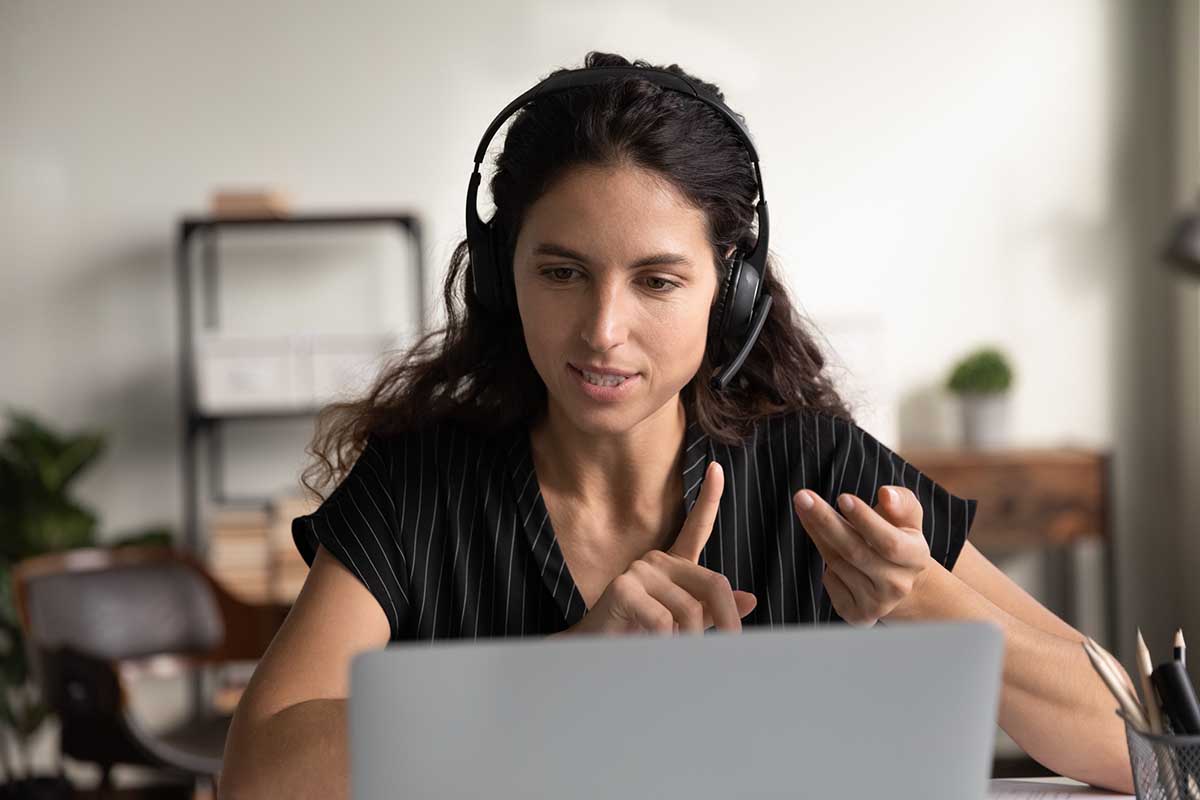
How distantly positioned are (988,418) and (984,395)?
66 mm

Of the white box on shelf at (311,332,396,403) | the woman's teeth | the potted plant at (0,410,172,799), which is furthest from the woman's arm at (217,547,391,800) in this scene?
the potted plant at (0,410,172,799)

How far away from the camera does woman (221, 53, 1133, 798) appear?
1.09m

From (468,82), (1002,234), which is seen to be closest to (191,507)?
(468,82)

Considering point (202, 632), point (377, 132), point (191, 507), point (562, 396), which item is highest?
point (377, 132)

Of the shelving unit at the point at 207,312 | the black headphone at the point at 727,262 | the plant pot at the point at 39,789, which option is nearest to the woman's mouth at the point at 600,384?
the black headphone at the point at 727,262

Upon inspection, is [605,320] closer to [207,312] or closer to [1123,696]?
[1123,696]

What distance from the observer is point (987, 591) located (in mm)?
1336

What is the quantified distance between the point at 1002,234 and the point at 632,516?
275 centimetres

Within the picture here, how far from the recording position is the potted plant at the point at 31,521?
131 inches

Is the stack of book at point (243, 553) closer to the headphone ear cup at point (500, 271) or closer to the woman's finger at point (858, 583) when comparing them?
the headphone ear cup at point (500, 271)

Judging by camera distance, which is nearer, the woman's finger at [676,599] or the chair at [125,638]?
the woman's finger at [676,599]

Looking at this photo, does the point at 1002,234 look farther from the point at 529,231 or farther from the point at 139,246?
the point at 529,231

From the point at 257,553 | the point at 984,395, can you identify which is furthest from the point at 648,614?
the point at 984,395

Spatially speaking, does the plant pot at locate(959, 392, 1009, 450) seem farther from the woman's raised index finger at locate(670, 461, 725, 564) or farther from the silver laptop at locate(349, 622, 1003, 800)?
the silver laptop at locate(349, 622, 1003, 800)
